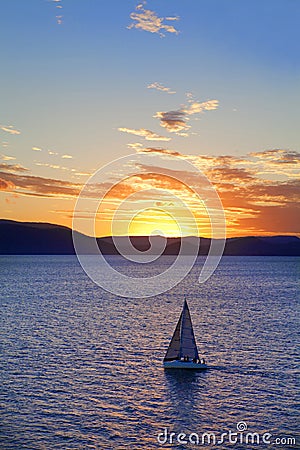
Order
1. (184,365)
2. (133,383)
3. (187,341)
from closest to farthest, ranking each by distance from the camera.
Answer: (133,383)
(184,365)
(187,341)

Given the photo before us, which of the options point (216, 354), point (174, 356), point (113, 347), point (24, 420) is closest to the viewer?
point (24, 420)

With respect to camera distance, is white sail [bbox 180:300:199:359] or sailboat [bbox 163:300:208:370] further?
white sail [bbox 180:300:199:359]

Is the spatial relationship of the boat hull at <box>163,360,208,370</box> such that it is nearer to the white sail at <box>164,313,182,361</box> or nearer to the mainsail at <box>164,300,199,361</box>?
the mainsail at <box>164,300,199,361</box>

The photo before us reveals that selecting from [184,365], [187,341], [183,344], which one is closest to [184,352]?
[183,344]

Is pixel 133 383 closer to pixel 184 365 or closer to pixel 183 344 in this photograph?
pixel 184 365

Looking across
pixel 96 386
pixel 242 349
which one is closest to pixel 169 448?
pixel 96 386

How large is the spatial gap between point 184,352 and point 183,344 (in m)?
1.13

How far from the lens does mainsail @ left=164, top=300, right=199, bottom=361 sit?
72.9 m

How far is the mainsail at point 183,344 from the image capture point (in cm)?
7288

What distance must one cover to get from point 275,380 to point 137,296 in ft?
413

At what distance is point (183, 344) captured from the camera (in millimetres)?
73312

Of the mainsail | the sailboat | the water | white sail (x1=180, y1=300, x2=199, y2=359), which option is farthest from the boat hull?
white sail (x1=180, y1=300, x2=199, y2=359)

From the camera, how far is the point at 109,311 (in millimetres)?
137750

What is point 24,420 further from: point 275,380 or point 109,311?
point 109,311
